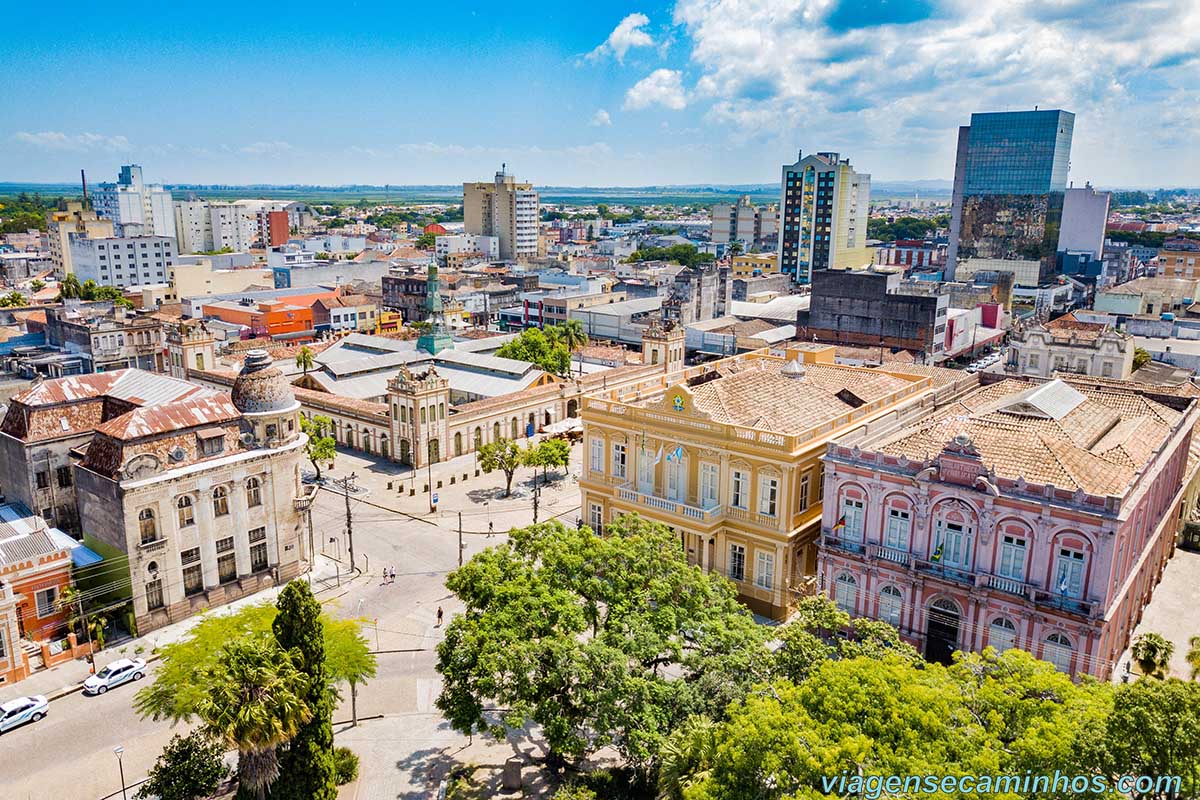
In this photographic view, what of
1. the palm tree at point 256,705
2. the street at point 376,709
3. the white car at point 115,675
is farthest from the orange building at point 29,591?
the palm tree at point 256,705

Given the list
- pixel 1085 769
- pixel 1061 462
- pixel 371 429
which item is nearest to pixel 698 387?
pixel 1061 462

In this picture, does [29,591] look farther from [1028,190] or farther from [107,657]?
[1028,190]

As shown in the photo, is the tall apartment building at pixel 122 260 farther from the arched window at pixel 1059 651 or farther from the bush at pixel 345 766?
the arched window at pixel 1059 651

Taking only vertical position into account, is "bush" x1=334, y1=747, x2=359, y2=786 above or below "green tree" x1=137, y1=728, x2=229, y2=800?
below

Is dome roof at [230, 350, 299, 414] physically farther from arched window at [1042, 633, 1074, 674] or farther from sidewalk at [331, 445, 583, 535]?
arched window at [1042, 633, 1074, 674]

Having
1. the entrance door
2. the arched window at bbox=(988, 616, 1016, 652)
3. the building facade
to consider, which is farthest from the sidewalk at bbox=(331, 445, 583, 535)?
the arched window at bbox=(988, 616, 1016, 652)

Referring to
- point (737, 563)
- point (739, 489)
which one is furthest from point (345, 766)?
point (739, 489)

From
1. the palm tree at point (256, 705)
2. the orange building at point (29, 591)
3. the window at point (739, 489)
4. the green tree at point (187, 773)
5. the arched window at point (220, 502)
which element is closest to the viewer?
the palm tree at point (256, 705)
